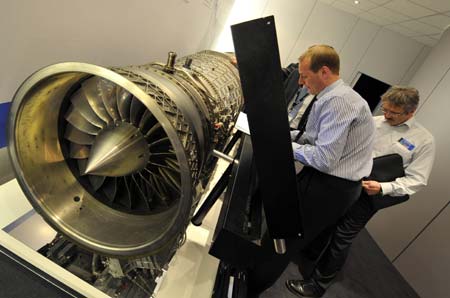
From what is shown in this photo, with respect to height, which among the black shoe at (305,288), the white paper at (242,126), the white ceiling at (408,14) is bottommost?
the black shoe at (305,288)

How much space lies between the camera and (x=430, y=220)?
8.96ft

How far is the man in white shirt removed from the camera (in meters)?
1.85

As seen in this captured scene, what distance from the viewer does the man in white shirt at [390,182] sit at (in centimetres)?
185

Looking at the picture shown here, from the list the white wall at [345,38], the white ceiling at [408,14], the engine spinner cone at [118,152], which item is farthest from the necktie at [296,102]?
the engine spinner cone at [118,152]

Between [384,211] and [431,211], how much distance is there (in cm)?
62

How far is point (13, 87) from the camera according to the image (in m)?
0.96

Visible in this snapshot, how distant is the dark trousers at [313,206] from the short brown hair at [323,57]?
57cm

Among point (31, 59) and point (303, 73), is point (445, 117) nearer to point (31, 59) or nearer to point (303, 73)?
point (303, 73)

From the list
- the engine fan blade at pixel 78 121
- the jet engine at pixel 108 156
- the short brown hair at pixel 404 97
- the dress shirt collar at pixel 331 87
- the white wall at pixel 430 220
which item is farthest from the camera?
the white wall at pixel 430 220

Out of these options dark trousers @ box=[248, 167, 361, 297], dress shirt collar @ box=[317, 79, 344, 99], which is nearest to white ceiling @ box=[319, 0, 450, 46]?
dress shirt collar @ box=[317, 79, 344, 99]

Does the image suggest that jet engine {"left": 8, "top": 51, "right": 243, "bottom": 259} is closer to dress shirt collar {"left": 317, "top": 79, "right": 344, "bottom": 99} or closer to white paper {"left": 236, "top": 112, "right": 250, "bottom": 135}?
white paper {"left": 236, "top": 112, "right": 250, "bottom": 135}

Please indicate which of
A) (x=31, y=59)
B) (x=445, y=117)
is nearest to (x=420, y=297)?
(x=445, y=117)

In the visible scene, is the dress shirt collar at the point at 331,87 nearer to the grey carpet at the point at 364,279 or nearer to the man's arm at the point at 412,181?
the man's arm at the point at 412,181

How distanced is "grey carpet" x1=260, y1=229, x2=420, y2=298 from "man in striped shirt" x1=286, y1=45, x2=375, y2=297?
79 centimetres
